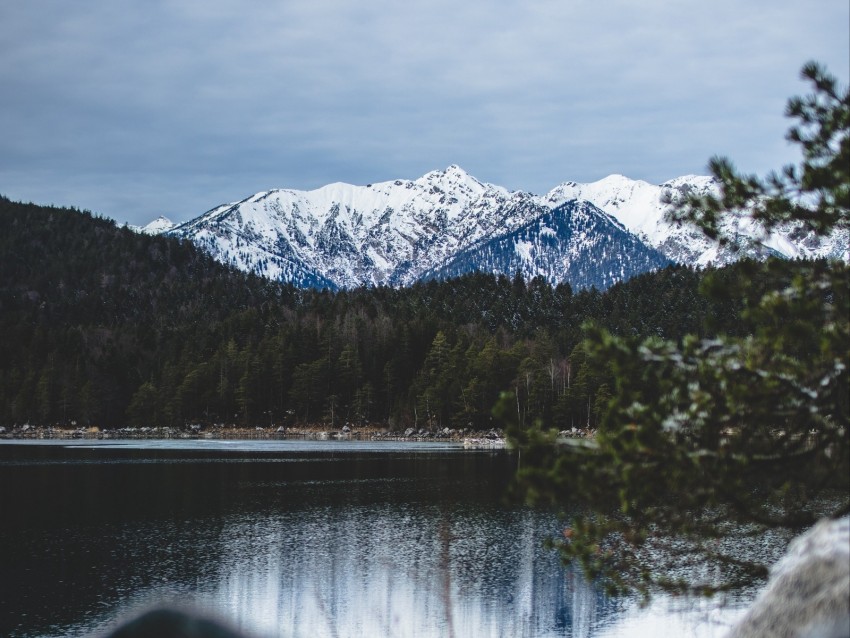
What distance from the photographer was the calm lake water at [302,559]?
103 feet

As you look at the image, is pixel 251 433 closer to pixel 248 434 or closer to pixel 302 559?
pixel 248 434

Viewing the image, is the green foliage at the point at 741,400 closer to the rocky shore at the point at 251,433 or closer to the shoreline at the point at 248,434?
the shoreline at the point at 248,434

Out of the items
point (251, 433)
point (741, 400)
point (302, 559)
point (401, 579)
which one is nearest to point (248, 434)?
point (251, 433)

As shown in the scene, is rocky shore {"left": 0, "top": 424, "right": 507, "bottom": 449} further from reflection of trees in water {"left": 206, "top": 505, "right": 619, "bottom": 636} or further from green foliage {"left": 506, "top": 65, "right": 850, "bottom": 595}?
green foliage {"left": 506, "top": 65, "right": 850, "bottom": 595}

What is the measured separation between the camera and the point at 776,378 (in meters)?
12.4

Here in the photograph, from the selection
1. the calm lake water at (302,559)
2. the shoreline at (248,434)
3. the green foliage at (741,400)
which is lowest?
the shoreline at (248,434)

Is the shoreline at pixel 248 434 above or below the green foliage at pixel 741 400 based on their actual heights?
below

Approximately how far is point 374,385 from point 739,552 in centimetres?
15416

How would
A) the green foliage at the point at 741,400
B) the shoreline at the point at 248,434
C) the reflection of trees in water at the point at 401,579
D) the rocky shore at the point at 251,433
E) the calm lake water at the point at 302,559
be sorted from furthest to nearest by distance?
the rocky shore at the point at 251,433 < the shoreline at the point at 248,434 < the reflection of trees in water at the point at 401,579 < the calm lake water at the point at 302,559 < the green foliage at the point at 741,400

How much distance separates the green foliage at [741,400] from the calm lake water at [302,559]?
9.13ft

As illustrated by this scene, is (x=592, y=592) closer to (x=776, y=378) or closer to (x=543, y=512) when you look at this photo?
(x=543, y=512)

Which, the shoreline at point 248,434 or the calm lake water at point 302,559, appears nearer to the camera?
the calm lake water at point 302,559

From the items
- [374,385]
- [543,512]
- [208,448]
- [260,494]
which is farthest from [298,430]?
[543,512]

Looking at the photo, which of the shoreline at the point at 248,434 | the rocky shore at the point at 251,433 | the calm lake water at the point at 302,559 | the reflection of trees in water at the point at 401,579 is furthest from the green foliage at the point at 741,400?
the rocky shore at the point at 251,433
